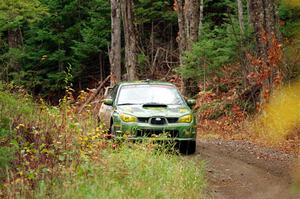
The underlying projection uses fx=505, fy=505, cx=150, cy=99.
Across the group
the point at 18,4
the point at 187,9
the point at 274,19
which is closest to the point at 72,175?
the point at 18,4

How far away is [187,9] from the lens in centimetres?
2280

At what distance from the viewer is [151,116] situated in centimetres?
1086

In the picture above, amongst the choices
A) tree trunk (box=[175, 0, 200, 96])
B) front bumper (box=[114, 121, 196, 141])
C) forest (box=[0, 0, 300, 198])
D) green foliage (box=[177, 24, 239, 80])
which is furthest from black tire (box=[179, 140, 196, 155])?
tree trunk (box=[175, 0, 200, 96])

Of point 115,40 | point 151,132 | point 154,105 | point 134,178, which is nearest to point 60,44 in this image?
point 115,40

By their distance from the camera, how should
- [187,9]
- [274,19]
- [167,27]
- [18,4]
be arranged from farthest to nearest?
1. [167,27]
2. [187,9]
3. [274,19]
4. [18,4]

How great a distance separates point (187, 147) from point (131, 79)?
45.0 feet

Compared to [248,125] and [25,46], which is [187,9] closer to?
[248,125]

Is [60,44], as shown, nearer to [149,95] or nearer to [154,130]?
[149,95]

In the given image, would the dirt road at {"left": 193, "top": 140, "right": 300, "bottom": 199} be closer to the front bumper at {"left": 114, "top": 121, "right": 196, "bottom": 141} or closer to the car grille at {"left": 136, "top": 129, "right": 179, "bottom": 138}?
the front bumper at {"left": 114, "top": 121, "right": 196, "bottom": 141}

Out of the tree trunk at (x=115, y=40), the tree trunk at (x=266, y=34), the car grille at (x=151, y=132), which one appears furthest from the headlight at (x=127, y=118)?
the tree trunk at (x=115, y=40)

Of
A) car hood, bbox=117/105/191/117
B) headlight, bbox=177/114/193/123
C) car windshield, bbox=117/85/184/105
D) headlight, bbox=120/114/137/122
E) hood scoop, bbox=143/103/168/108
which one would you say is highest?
car windshield, bbox=117/85/184/105

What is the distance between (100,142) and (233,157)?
3979mm

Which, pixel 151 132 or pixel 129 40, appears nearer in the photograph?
pixel 151 132

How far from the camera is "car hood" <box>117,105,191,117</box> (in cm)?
1095
